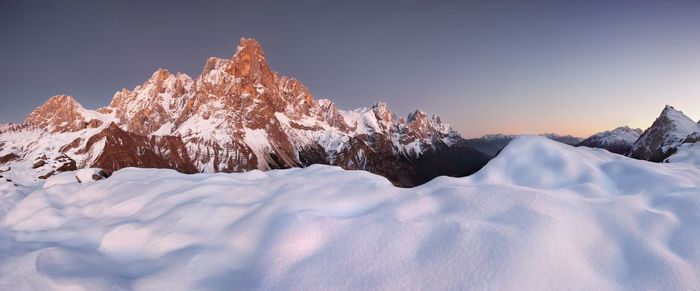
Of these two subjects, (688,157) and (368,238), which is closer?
(368,238)

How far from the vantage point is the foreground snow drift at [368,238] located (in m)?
7.77

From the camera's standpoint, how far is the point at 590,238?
874cm

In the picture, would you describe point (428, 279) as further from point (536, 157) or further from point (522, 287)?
point (536, 157)

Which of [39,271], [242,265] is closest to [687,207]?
[242,265]

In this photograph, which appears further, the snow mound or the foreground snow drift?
the snow mound

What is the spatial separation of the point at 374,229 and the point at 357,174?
621 centimetres

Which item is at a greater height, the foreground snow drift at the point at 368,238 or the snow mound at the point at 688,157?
the foreground snow drift at the point at 368,238

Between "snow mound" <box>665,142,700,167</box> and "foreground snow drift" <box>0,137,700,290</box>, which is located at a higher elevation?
"foreground snow drift" <box>0,137,700,290</box>

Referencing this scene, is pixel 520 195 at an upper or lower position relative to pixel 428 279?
upper

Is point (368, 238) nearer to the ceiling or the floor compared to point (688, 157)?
nearer to the ceiling

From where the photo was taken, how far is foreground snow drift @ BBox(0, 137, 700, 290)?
7766mm

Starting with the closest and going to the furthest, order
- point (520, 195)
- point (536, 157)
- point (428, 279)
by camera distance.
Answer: point (428, 279), point (520, 195), point (536, 157)

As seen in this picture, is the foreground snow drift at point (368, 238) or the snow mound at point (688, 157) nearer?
the foreground snow drift at point (368, 238)

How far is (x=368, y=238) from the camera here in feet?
30.0
